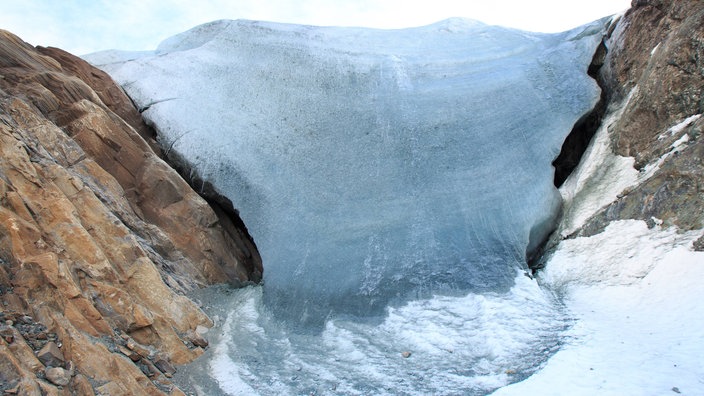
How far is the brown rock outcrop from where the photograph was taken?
5.58 metres

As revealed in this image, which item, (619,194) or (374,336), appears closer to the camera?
(374,336)

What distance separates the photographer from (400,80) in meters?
8.16

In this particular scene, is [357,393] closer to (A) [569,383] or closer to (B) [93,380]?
(A) [569,383]

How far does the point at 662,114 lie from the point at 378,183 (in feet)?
11.2

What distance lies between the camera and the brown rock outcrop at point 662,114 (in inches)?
220

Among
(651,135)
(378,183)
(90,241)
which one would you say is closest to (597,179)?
(651,135)

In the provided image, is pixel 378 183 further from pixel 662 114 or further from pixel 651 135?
pixel 662 114

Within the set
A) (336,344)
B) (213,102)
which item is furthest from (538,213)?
(213,102)

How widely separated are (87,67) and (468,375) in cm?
682

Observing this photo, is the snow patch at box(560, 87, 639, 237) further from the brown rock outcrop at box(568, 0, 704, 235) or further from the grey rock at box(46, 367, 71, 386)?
the grey rock at box(46, 367, 71, 386)

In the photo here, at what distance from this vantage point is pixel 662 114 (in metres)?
6.35

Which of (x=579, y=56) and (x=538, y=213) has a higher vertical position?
(x=579, y=56)

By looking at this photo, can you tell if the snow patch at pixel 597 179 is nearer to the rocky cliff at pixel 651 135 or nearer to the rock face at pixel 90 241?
the rocky cliff at pixel 651 135

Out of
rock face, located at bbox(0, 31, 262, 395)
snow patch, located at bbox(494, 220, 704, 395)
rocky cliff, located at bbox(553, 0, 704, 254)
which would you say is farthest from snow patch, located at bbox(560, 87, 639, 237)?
rock face, located at bbox(0, 31, 262, 395)
